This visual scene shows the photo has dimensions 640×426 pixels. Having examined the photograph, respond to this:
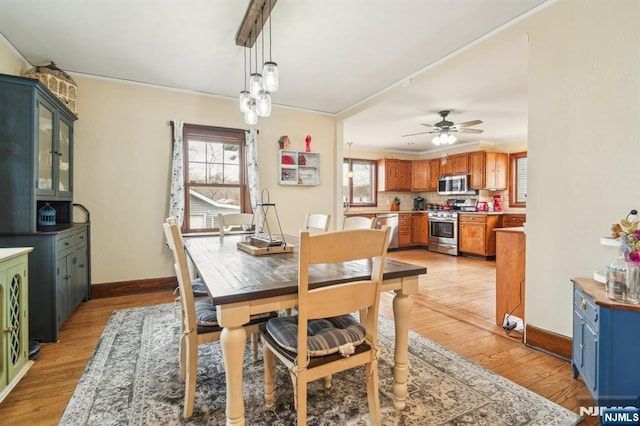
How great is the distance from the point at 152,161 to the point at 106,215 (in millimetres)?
805

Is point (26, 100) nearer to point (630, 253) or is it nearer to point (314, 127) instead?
point (314, 127)

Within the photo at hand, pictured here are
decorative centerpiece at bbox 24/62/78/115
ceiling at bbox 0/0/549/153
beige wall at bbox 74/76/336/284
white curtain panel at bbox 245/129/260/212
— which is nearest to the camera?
ceiling at bbox 0/0/549/153

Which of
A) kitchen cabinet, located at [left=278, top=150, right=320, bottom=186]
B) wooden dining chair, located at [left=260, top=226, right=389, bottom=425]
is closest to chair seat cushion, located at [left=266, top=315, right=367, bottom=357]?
wooden dining chair, located at [left=260, top=226, right=389, bottom=425]

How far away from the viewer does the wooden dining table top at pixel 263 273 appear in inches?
46.5

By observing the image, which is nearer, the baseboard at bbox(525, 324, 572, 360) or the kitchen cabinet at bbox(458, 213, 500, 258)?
the baseboard at bbox(525, 324, 572, 360)

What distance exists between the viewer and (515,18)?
233cm

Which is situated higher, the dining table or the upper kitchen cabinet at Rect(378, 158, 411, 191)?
the upper kitchen cabinet at Rect(378, 158, 411, 191)

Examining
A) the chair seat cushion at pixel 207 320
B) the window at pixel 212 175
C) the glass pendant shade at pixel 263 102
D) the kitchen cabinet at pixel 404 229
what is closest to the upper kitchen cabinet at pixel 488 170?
the kitchen cabinet at pixel 404 229

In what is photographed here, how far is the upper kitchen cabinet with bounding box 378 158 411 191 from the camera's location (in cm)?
725

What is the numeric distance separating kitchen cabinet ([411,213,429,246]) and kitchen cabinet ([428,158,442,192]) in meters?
0.74

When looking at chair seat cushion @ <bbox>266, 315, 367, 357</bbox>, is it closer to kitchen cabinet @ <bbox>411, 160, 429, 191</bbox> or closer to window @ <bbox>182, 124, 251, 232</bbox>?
window @ <bbox>182, 124, 251, 232</bbox>

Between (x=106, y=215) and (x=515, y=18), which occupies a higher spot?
(x=515, y=18)

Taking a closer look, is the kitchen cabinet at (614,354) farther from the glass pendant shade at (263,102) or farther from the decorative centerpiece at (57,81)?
the decorative centerpiece at (57,81)

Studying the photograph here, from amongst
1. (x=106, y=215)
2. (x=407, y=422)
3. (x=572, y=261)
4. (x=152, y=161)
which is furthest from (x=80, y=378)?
(x=572, y=261)
